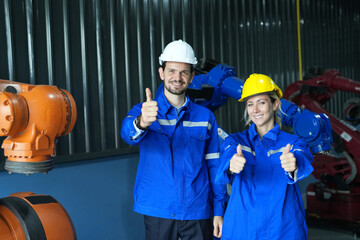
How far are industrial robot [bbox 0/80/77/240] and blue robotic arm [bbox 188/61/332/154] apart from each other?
1776 millimetres

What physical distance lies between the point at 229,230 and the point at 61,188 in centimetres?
175

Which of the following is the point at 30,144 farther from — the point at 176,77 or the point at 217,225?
the point at 217,225

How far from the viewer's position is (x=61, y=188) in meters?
3.28

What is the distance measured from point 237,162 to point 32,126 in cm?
104

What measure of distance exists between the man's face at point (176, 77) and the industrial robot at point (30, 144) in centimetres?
82

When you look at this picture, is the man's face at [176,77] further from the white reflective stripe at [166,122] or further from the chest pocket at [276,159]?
the chest pocket at [276,159]

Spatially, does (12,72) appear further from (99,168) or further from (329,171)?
(329,171)

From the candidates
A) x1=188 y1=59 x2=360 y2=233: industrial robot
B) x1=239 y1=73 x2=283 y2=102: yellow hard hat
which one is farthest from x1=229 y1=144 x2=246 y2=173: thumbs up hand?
x1=188 y1=59 x2=360 y2=233: industrial robot

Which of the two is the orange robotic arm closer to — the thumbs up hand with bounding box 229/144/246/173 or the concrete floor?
the thumbs up hand with bounding box 229/144/246/173

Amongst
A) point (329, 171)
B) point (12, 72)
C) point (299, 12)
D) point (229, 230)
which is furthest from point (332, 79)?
point (12, 72)

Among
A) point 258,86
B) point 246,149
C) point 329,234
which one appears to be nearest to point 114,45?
point 258,86

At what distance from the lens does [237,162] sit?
6.38 ft

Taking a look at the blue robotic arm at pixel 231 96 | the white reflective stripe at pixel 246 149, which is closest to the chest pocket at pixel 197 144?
the white reflective stripe at pixel 246 149

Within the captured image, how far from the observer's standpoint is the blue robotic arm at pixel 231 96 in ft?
11.3
